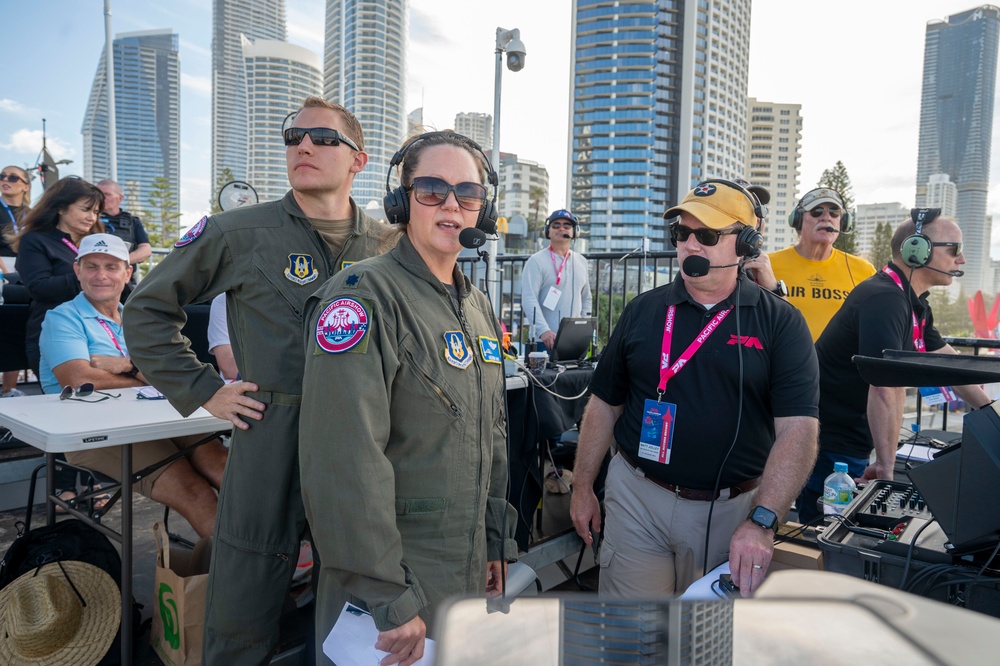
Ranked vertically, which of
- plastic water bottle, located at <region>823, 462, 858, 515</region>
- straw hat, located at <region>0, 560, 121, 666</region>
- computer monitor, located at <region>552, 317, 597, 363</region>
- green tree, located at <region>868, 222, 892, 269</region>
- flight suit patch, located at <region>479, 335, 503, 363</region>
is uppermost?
green tree, located at <region>868, 222, 892, 269</region>

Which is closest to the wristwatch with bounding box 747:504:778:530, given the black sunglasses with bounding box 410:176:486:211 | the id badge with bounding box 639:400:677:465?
the id badge with bounding box 639:400:677:465

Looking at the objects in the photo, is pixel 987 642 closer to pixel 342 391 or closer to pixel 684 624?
pixel 684 624

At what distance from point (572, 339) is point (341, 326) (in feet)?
9.35

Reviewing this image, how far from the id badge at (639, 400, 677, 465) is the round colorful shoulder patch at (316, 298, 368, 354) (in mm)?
1228

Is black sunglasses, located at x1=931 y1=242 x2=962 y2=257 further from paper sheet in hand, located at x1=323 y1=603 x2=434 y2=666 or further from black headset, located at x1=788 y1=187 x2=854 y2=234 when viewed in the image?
paper sheet in hand, located at x1=323 y1=603 x2=434 y2=666

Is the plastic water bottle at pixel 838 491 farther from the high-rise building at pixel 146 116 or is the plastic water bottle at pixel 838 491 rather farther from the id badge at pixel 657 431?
the high-rise building at pixel 146 116

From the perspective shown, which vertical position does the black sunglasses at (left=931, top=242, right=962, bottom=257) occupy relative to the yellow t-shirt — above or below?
above

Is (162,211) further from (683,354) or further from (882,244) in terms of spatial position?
(882,244)

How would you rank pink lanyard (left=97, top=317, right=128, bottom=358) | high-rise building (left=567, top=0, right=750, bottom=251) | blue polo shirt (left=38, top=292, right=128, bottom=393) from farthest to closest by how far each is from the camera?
1. high-rise building (left=567, top=0, right=750, bottom=251)
2. pink lanyard (left=97, top=317, right=128, bottom=358)
3. blue polo shirt (left=38, top=292, right=128, bottom=393)

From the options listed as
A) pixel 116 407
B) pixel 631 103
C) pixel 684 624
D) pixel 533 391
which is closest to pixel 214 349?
pixel 116 407

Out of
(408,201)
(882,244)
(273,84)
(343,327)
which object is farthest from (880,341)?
(882,244)

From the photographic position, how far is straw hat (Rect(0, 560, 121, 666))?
2385 millimetres

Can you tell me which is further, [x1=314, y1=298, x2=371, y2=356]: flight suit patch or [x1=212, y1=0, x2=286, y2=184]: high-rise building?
[x1=212, y1=0, x2=286, y2=184]: high-rise building

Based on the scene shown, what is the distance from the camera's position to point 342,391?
1401 mm
